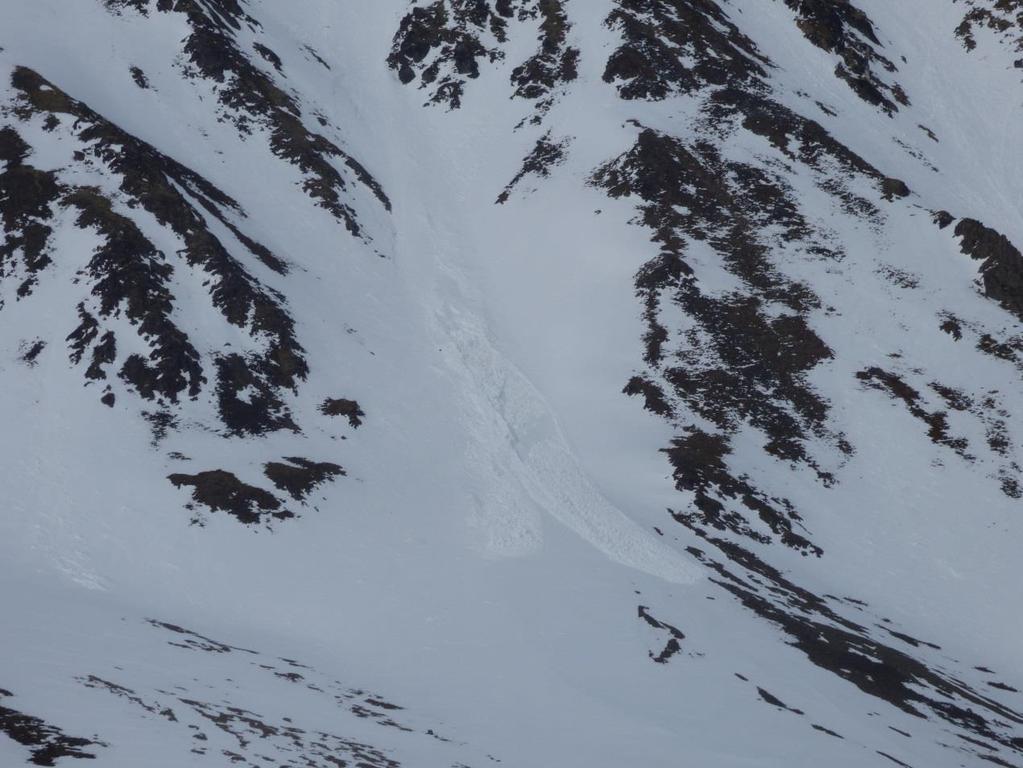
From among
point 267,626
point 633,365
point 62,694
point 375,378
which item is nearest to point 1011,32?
point 633,365

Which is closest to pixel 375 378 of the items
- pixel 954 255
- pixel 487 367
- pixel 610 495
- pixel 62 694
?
pixel 487 367

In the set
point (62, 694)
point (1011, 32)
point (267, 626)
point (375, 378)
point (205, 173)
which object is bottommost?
point (62, 694)

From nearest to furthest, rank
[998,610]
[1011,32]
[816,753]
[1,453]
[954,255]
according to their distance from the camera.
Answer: [816,753] < [1,453] < [998,610] < [954,255] < [1011,32]

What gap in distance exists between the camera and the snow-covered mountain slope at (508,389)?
23.6 meters

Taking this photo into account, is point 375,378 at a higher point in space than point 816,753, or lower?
higher

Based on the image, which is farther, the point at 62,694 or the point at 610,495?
the point at 610,495

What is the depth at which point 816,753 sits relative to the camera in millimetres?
23047

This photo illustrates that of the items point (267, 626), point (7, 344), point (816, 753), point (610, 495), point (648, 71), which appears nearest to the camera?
point (816, 753)

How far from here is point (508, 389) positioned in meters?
45.4

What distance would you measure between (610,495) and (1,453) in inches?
1051

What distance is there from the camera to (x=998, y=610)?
37125 mm

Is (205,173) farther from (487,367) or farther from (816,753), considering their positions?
(816,753)

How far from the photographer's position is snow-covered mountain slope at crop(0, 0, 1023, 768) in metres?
23.6

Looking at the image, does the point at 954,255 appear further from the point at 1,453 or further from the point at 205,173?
the point at 1,453
